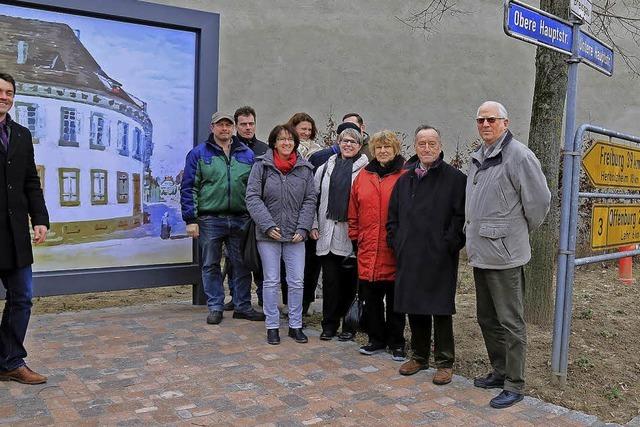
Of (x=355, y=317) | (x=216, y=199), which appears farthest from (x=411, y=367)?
(x=216, y=199)

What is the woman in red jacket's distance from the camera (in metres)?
4.80

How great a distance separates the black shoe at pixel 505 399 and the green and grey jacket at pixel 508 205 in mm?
814

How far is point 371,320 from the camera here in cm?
502

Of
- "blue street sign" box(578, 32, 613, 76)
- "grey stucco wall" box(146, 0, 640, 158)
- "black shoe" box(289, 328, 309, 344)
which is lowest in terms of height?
"black shoe" box(289, 328, 309, 344)

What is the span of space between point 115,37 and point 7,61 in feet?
3.13

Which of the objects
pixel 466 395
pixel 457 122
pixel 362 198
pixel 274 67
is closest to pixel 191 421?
pixel 466 395

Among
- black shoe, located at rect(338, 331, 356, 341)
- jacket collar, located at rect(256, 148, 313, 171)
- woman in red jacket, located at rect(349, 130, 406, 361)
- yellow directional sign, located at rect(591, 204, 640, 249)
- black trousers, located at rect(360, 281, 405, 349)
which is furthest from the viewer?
black shoe, located at rect(338, 331, 356, 341)

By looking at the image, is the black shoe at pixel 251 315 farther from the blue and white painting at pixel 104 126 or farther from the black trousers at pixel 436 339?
the black trousers at pixel 436 339

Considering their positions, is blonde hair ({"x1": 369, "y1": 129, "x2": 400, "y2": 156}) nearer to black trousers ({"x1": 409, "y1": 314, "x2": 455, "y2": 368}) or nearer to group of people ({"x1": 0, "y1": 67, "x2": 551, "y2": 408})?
group of people ({"x1": 0, "y1": 67, "x2": 551, "y2": 408})

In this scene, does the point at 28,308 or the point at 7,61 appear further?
the point at 7,61

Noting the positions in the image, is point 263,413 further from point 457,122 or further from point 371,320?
point 457,122

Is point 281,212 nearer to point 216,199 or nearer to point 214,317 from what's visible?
point 216,199

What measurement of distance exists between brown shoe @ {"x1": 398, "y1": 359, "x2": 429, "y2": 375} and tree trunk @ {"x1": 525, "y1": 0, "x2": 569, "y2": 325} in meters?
1.68

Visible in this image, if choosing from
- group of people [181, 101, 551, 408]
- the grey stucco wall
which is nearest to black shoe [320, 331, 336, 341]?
group of people [181, 101, 551, 408]
